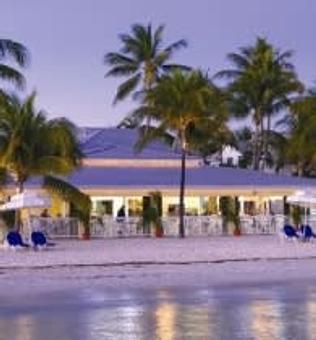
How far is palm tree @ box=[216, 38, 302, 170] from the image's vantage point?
61.6 meters

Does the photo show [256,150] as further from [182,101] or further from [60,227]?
[60,227]

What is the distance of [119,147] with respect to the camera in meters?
54.1

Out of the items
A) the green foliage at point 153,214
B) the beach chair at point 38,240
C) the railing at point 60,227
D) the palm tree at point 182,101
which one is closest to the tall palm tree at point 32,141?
the beach chair at point 38,240

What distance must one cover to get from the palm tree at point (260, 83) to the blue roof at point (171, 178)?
9.55 m

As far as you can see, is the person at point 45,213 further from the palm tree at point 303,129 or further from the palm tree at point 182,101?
the palm tree at point 303,129

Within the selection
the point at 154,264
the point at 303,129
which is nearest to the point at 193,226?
the point at 303,129

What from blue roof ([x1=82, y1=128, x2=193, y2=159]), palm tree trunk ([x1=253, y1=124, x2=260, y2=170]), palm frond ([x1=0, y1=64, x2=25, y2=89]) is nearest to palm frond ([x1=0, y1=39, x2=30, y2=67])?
palm frond ([x1=0, y1=64, x2=25, y2=89])

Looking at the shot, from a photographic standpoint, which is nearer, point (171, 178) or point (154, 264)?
point (154, 264)

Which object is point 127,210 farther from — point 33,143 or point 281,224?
→ point 33,143

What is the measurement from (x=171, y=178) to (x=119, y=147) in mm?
5942

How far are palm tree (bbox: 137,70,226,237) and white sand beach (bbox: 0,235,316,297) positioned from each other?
673cm

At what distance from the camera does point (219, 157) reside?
3248 inches

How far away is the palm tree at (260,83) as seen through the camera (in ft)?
202

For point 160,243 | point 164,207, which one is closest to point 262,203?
point 164,207
